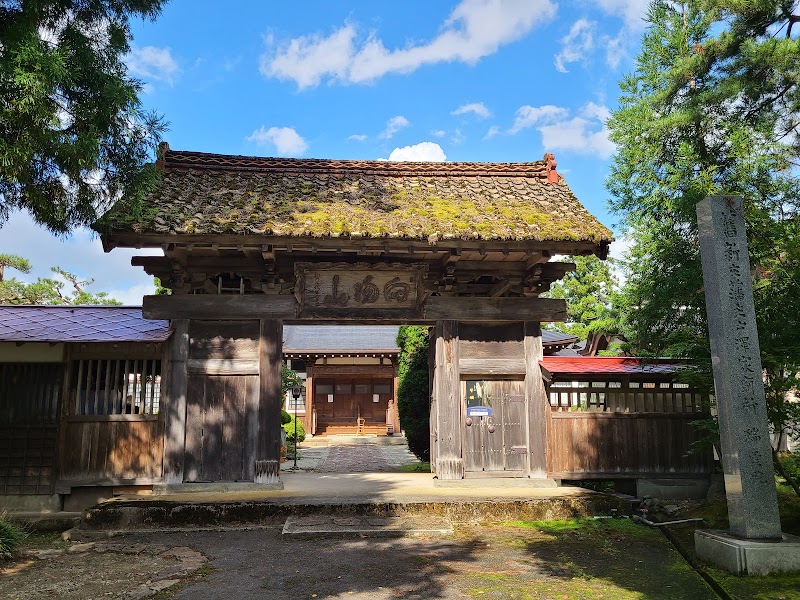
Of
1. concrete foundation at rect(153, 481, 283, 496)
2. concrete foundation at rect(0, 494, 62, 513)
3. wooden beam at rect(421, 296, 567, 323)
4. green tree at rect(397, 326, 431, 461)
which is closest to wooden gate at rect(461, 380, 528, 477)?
wooden beam at rect(421, 296, 567, 323)

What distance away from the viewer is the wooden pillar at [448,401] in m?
10.9

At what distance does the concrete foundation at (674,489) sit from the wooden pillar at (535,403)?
1.78 meters

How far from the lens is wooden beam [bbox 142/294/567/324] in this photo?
34.6ft

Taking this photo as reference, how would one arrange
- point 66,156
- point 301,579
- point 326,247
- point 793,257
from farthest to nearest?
point 326,247, point 793,257, point 66,156, point 301,579

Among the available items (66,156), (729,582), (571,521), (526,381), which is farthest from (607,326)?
(66,156)

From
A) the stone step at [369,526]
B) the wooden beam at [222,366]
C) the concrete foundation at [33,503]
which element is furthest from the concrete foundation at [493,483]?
the concrete foundation at [33,503]

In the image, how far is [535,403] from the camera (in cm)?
1120

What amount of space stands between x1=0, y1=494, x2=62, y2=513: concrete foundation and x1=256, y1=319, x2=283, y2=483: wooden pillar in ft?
10.3

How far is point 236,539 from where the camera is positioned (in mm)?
8398

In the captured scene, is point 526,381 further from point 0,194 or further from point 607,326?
point 607,326

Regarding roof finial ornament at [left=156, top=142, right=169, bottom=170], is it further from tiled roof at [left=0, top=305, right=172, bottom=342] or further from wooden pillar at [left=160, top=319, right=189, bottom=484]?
wooden pillar at [left=160, top=319, right=189, bottom=484]

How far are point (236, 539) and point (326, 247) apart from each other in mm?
4572

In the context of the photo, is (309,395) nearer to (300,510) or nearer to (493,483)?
(493,483)

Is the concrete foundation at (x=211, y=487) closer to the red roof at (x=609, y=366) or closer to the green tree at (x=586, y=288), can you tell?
the red roof at (x=609, y=366)
